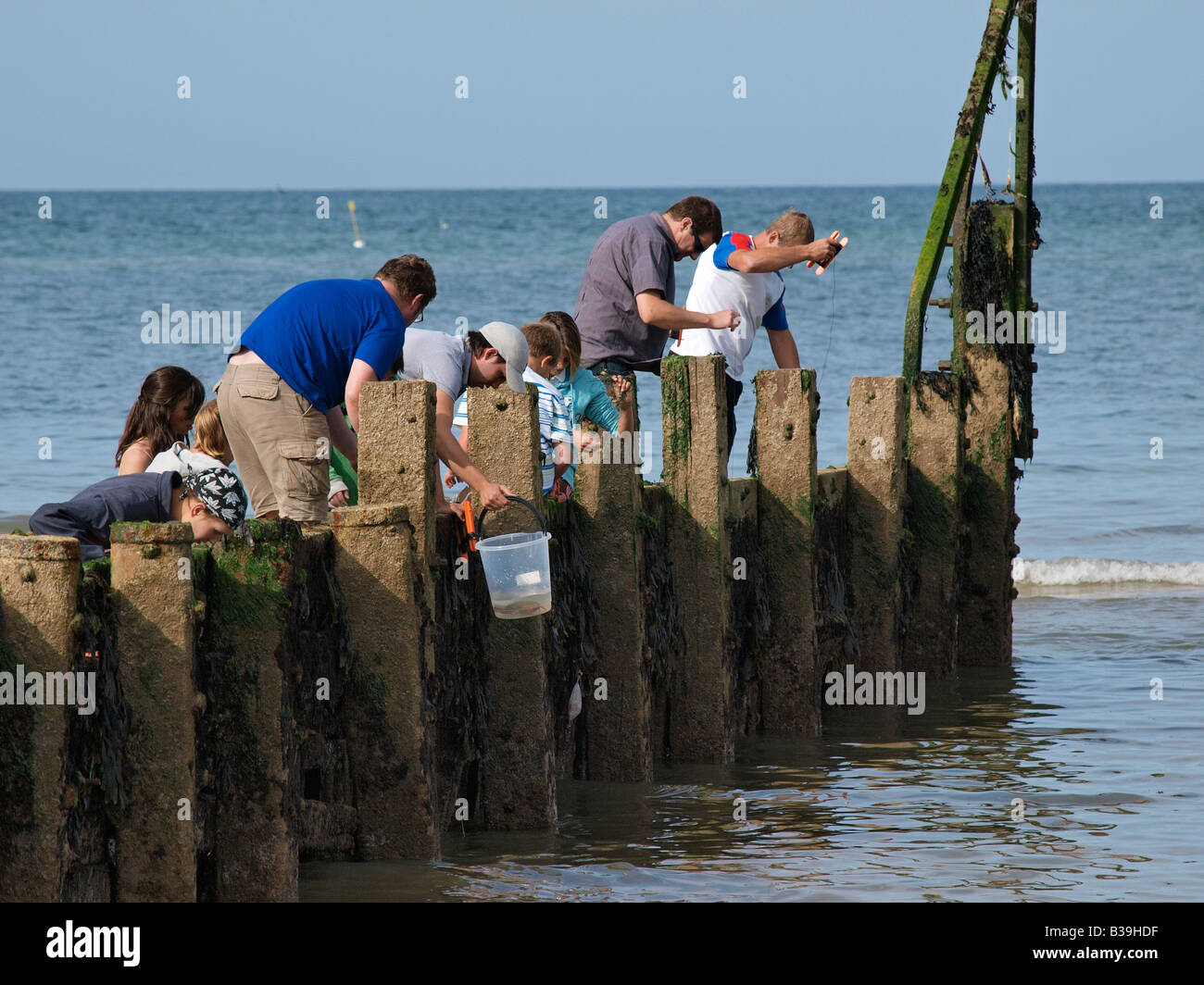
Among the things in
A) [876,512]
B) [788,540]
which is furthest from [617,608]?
[876,512]

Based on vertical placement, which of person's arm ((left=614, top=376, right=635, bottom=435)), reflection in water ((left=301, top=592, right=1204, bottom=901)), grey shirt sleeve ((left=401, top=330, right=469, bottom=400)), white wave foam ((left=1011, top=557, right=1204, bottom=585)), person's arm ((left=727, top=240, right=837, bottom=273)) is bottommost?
reflection in water ((left=301, top=592, right=1204, bottom=901))

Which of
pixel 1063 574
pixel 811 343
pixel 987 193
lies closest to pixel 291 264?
pixel 811 343

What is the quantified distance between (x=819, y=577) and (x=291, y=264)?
42.4 meters

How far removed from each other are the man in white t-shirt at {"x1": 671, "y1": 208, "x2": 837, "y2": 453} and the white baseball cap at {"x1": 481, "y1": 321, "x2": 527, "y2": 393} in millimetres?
2006

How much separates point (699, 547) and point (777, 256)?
6.01 ft

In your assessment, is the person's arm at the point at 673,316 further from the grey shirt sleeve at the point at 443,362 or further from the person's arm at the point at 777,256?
the grey shirt sleeve at the point at 443,362

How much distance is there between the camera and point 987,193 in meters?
10.3

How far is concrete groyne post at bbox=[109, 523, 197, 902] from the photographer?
469 centimetres

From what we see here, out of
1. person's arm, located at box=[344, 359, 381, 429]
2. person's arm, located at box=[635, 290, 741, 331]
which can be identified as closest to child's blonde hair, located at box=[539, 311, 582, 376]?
person's arm, located at box=[635, 290, 741, 331]

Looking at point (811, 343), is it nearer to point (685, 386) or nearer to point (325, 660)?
point (685, 386)

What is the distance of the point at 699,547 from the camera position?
740 cm

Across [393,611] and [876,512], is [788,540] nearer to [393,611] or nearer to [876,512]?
A: [876,512]

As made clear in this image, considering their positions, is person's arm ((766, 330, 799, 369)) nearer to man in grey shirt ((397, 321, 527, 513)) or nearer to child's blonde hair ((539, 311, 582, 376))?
child's blonde hair ((539, 311, 582, 376))

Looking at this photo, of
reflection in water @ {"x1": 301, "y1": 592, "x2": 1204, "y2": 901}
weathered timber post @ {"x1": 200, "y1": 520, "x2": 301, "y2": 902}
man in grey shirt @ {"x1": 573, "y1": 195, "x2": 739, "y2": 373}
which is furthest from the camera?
man in grey shirt @ {"x1": 573, "y1": 195, "x2": 739, "y2": 373}
